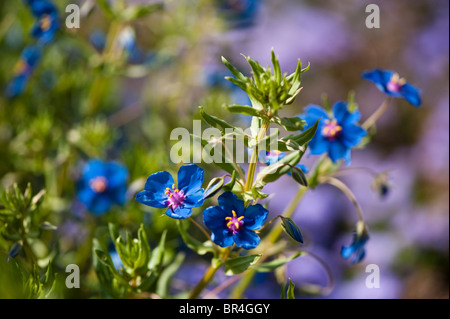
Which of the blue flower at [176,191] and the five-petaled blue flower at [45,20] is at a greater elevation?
the five-petaled blue flower at [45,20]

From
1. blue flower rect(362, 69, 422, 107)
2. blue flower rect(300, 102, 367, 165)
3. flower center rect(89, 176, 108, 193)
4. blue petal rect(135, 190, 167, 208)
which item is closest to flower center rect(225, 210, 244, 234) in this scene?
blue petal rect(135, 190, 167, 208)

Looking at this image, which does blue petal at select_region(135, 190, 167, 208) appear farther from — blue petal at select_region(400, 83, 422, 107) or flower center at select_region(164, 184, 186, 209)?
blue petal at select_region(400, 83, 422, 107)

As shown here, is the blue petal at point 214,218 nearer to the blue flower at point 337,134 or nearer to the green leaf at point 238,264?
the green leaf at point 238,264

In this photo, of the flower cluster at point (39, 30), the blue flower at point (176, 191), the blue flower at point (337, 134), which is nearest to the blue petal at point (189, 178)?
the blue flower at point (176, 191)

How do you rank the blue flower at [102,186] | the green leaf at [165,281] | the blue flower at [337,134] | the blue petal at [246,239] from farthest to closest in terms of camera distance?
the blue flower at [102,186]
the green leaf at [165,281]
the blue flower at [337,134]
the blue petal at [246,239]

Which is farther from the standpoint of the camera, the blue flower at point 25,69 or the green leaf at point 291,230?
the blue flower at point 25,69

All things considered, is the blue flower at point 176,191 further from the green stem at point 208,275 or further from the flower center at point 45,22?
the flower center at point 45,22


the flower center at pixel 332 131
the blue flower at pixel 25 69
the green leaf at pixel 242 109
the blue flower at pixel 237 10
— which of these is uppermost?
the blue flower at pixel 237 10

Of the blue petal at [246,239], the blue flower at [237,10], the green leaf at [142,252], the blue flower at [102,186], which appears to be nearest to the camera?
the blue petal at [246,239]
